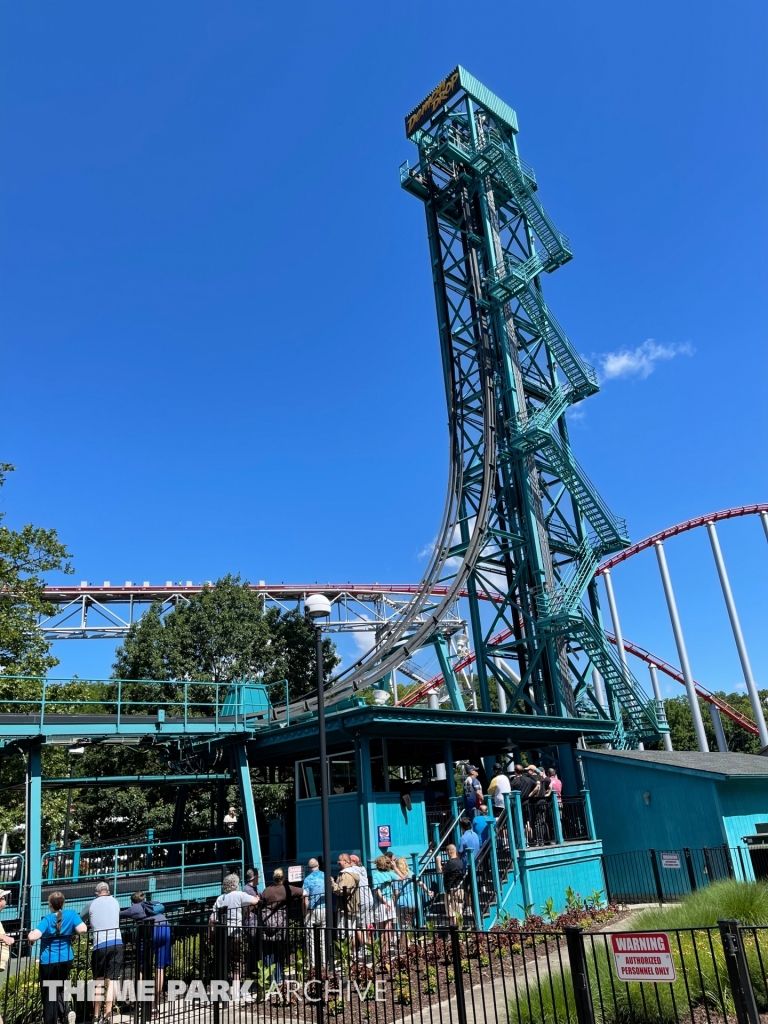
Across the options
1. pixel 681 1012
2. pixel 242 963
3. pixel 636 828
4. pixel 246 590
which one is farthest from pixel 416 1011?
pixel 246 590

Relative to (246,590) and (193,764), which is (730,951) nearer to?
(193,764)

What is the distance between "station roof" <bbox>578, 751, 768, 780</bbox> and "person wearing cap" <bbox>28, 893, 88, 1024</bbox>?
13697 mm

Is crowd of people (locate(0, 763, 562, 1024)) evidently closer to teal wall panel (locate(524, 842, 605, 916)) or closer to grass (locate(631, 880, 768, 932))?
teal wall panel (locate(524, 842, 605, 916))

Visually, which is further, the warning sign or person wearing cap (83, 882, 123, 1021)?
the warning sign

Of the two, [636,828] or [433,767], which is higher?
[433,767]

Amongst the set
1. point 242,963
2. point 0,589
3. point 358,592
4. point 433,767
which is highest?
point 358,592

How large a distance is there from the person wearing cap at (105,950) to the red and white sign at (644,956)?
22.8 feet

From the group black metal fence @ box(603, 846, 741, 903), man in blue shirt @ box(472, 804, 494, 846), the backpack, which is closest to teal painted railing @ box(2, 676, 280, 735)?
man in blue shirt @ box(472, 804, 494, 846)

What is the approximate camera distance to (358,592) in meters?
63.9

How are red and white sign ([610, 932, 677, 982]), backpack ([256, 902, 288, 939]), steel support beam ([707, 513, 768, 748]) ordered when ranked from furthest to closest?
steel support beam ([707, 513, 768, 748])
backpack ([256, 902, 288, 939])
red and white sign ([610, 932, 677, 982])

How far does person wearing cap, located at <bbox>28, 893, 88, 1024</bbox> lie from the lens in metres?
9.94

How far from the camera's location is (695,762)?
19.8 metres

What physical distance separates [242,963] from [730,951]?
6652 mm

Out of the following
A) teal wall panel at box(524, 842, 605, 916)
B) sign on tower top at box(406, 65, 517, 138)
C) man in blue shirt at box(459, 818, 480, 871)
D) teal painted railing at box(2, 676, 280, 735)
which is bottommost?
teal wall panel at box(524, 842, 605, 916)
